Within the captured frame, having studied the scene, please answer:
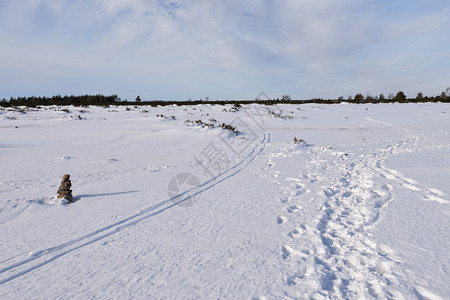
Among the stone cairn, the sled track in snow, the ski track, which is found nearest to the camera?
the ski track

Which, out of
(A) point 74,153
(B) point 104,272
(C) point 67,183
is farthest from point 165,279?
(A) point 74,153

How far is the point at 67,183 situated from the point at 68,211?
2.08 feet

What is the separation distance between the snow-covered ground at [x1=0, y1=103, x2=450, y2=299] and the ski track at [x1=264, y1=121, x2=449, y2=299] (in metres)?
0.02

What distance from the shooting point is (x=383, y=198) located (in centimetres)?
479

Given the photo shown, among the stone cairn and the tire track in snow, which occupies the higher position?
the stone cairn

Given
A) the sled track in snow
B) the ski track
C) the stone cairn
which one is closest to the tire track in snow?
Result: the ski track

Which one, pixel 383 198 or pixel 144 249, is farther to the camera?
pixel 383 198

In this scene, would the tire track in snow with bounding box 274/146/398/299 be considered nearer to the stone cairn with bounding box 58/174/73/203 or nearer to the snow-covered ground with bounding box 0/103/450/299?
the snow-covered ground with bounding box 0/103/450/299

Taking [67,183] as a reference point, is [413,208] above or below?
below

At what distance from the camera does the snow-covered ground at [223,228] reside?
2.51m

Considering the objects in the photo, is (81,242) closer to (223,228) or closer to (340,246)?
(223,228)

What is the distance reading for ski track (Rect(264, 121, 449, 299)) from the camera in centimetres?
250

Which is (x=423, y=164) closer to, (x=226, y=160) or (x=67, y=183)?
Result: (x=226, y=160)

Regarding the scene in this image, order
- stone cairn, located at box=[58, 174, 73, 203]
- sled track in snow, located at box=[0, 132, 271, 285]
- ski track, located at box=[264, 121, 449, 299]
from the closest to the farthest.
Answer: ski track, located at box=[264, 121, 449, 299], sled track in snow, located at box=[0, 132, 271, 285], stone cairn, located at box=[58, 174, 73, 203]
